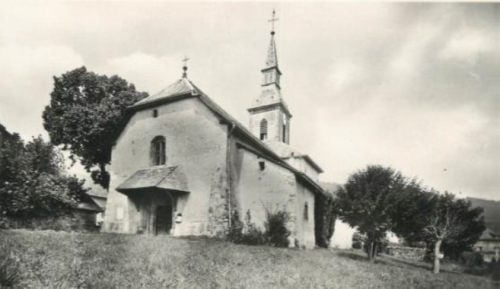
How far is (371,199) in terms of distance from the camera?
60.0ft

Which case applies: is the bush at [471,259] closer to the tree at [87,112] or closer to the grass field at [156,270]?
the grass field at [156,270]

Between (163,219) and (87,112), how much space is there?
11.3 metres

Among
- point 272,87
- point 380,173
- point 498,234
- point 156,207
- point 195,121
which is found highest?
point 272,87

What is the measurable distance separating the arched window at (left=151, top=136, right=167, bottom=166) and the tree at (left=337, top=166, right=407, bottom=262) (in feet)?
33.2

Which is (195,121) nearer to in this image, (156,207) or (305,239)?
(156,207)

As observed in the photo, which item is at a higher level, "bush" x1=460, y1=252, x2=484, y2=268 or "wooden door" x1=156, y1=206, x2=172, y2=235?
"wooden door" x1=156, y1=206, x2=172, y2=235

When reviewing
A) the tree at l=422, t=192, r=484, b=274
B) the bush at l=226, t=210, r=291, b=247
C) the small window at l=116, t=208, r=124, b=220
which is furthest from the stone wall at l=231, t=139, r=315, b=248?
the tree at l=422, t=192, r=484, b=274

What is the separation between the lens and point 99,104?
25609mm

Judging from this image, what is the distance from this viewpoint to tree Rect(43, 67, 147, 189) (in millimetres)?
24922

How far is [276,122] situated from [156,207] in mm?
22031

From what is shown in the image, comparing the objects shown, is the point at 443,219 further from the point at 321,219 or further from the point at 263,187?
the point at 263,187

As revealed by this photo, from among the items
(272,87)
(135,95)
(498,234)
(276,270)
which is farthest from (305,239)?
(498,234)

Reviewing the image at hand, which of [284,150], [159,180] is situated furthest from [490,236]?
[159,180]

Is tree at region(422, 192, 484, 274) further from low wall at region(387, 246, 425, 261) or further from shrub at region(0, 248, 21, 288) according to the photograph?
shrub at region(0, 248, 21, 288)
